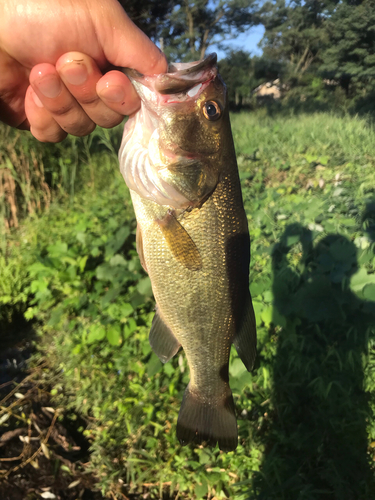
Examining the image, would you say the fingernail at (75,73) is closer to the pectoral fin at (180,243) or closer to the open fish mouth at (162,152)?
the open fish mouth at (162,152)

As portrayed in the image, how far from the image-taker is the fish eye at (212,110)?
119cm

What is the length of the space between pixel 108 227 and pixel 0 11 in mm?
2193

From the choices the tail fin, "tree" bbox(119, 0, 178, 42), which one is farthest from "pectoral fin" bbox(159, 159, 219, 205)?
"tree" bbox(119, 0, 178, 42)

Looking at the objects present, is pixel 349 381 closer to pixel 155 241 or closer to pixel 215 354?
pixel 215 354

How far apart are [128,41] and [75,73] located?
0.25m

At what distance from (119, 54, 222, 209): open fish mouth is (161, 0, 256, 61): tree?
Answer: 1606 cm

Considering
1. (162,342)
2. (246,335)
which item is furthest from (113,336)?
(246,335)

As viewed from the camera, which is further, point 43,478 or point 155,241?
point 43,478

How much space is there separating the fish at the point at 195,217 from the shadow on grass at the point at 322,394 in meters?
0.89

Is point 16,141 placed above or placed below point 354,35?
below

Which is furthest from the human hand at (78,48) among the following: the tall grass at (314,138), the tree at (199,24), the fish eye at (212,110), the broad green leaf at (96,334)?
the tree at (199,24)

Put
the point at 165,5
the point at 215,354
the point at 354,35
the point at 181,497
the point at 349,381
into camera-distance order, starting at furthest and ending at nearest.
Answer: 1. the point at 165,5
2. the point at 354,35
3. the point at 349,381
4. the point at 181,497
5. the point at 215,354

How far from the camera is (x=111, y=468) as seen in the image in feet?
6.90

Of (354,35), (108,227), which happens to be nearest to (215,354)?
(108,227)
